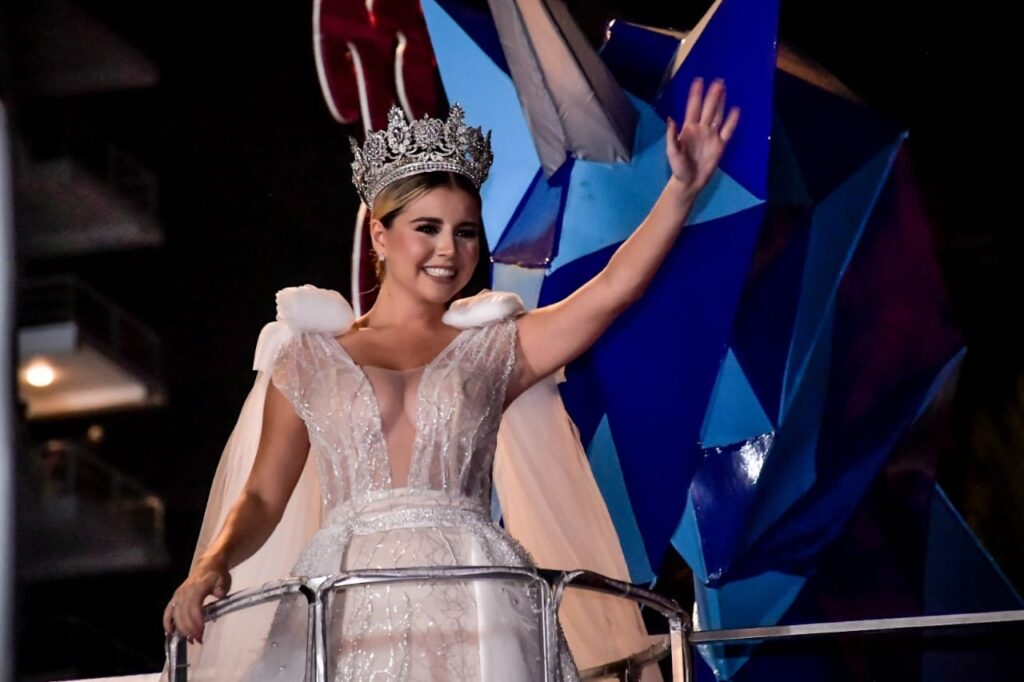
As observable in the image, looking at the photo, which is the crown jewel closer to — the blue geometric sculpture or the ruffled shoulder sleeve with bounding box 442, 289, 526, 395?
the ruffled shoulder sleeve with bounding box 442, 289, 526, 395

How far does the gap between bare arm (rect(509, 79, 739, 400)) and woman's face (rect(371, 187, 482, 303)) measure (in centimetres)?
20

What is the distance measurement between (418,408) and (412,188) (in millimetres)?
403

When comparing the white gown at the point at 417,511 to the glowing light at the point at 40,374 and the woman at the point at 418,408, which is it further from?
the glowing light at the point at 40,374

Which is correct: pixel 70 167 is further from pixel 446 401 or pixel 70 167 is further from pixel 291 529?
pixel 446 401

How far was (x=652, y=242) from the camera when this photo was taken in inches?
97.8

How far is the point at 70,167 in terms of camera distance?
367cm

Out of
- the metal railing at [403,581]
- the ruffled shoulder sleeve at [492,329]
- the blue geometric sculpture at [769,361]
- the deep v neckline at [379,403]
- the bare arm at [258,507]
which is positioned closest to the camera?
the metal railing at [403,581]

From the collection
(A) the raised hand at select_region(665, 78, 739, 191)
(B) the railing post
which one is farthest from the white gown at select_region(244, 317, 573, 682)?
(A) the raised hand at select_region(665, 78, 739, 191)

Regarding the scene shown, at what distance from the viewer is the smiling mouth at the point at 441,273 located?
247cm

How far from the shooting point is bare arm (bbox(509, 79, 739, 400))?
247 cm

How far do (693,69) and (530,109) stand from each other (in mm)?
406

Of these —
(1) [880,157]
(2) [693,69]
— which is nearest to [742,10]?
(2) [693,69]

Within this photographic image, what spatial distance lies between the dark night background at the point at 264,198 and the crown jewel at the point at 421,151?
1078 millimetres

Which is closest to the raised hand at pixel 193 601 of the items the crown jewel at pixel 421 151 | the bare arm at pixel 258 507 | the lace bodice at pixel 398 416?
the bare arm at pixel 258 507
